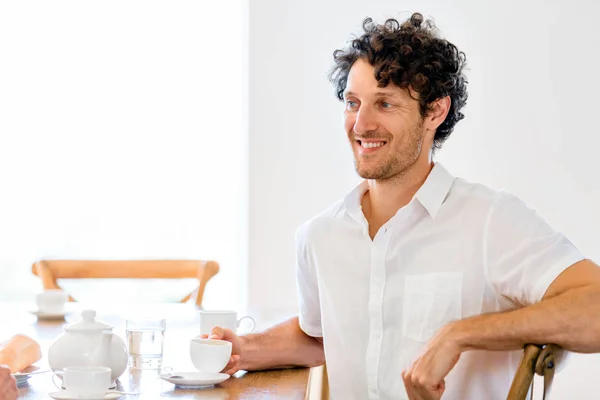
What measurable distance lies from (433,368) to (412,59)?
0.67 m

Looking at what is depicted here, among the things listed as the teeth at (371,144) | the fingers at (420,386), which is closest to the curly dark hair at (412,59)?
the teeth at (371,144)

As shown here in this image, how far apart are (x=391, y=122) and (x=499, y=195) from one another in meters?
0.27

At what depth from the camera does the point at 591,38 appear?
3635 mm

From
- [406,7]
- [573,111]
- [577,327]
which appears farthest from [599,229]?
[577,327]

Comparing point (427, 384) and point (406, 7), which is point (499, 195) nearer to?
point (427, 384)

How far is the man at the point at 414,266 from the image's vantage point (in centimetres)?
140

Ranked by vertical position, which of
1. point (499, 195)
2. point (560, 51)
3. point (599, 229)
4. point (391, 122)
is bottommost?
point (599, 229)

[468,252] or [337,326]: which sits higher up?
[468,252]

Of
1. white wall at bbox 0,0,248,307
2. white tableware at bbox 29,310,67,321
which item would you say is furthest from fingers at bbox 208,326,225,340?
white wall at bbox 0,0,248,307

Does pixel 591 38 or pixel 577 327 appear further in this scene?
pixel 591 38

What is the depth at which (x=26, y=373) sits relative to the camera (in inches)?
58.2

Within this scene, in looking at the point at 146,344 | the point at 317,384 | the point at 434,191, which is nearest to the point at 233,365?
→ the point at 146,344

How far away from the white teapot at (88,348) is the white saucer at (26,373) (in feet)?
0.16

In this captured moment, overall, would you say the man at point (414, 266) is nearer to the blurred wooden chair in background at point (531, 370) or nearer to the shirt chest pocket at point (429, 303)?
the shirt chest pocket at point (429, 303)
